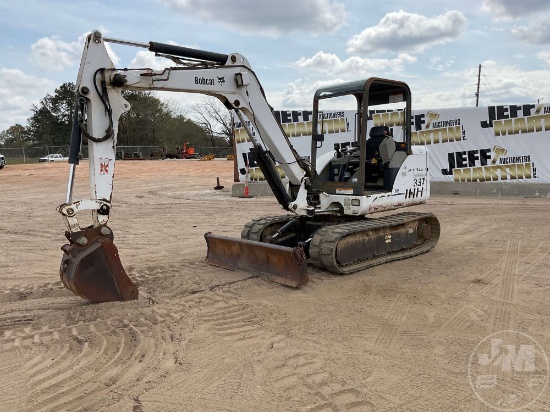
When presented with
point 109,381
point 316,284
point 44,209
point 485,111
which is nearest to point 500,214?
point 485,111

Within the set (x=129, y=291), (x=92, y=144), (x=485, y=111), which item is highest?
(x=485, y=111)

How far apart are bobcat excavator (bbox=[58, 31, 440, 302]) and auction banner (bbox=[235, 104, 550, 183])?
7.90 metres

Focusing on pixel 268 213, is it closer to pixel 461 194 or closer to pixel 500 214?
pixel 500 214

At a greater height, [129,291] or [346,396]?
[129,291]

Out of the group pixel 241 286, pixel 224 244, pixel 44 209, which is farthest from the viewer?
pixel 44 209

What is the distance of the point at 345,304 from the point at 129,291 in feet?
7.79

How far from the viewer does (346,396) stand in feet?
11.5

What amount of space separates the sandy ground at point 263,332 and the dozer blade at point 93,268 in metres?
0.16

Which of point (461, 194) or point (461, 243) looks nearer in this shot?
point (461, 243)

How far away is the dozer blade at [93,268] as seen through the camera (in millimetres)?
5074

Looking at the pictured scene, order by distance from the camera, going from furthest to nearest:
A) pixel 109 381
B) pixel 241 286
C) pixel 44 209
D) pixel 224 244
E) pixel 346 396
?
pixel 44 209 → pixel 224 244 → pixel 241 286 → pixel 109 381 → pixel 346 396

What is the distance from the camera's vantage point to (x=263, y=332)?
4.68 metres

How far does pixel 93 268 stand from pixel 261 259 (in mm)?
2187
